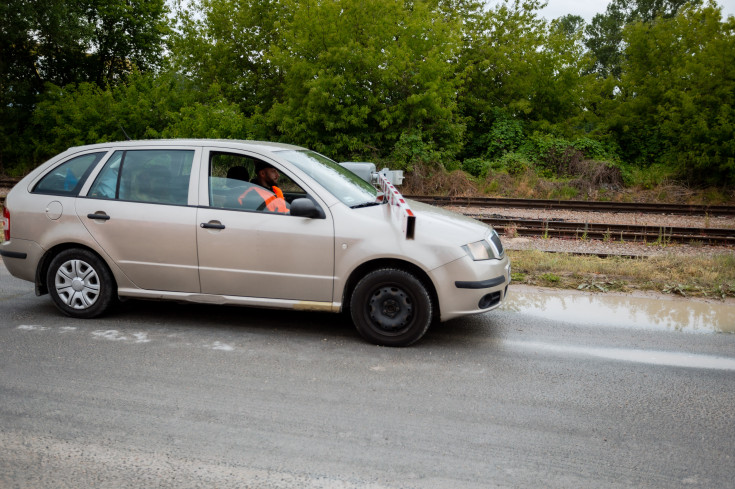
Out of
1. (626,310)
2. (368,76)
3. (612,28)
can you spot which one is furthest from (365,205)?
(612,28)

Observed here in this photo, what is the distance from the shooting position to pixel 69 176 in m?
5.94

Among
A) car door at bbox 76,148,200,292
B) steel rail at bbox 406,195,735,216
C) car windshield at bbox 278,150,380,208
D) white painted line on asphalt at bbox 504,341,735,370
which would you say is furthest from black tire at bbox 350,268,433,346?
steel rail at bbox 406,195,735,216

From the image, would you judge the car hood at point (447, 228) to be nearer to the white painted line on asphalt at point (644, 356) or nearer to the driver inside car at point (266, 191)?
the white painted line on asphalt at point (644, 356)

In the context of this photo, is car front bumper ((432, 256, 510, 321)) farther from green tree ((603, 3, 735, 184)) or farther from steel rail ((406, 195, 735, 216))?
green tree ((603, 3, 735, 184))

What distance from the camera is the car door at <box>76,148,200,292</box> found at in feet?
18.1

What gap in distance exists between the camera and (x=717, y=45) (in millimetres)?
22938

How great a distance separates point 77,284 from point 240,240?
1.78m

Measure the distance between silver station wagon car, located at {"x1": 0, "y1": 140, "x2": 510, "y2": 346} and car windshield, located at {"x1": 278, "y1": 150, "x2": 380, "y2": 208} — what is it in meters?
0.02

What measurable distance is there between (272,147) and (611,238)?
8.94m

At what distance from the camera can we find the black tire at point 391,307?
5.13m

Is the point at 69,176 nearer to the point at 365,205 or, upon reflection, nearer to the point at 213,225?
the point at 213,225

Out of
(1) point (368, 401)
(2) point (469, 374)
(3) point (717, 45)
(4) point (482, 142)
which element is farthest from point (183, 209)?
(3) point (717, 45)

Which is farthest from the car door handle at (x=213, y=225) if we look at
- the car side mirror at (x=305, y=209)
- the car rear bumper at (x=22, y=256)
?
the car rear bumper at (x=22, y=256)

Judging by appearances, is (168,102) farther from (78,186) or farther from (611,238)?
(78,186)
